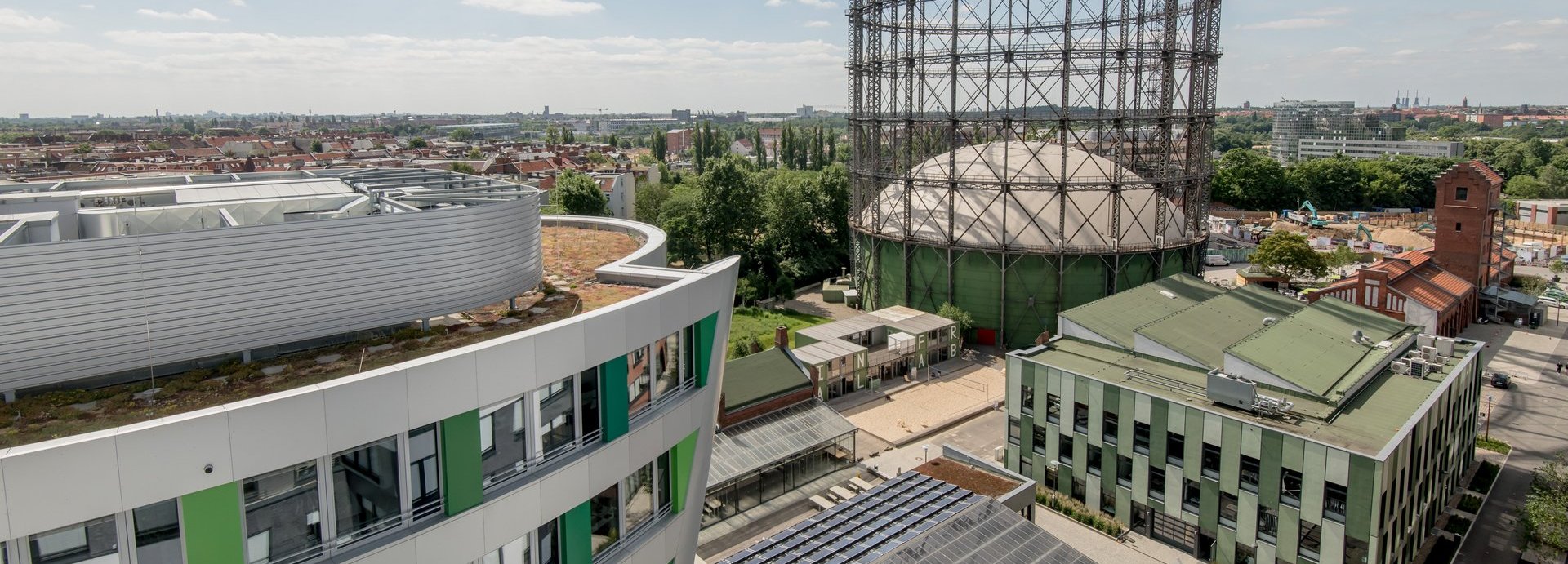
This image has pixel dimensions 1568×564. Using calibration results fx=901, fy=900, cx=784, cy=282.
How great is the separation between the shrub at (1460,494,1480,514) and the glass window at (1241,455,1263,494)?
9.83 metres

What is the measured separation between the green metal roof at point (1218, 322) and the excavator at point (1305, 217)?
61.0 m

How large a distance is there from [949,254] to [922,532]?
26509 millimetres

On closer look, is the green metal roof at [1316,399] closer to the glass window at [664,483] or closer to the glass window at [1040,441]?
the glass window at [1040,441]

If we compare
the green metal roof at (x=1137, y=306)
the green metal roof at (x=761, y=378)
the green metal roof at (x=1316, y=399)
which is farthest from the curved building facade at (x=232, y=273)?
the green metal roof at (x=1137, y=306)

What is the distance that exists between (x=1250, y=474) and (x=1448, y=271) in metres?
38.3

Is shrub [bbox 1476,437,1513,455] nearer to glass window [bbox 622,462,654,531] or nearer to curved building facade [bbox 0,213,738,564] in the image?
curved building facade [bbox 0,213,738,564]

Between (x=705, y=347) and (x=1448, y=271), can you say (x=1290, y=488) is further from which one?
(x=1448, y=271)

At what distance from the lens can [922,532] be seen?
18.9 m

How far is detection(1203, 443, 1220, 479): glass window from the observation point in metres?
22.7

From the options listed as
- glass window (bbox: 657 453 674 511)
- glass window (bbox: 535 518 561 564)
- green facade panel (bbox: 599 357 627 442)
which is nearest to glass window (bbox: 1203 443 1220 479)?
glass window (bbox: 657 453 674 511)

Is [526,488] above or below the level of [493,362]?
below

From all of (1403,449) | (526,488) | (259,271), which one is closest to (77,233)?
(259,271)

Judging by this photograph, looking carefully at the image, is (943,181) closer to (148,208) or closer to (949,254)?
(949,254)

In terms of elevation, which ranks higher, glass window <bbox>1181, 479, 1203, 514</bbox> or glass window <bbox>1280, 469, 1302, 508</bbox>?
glass window <bbox>1280, 469, 1302, 508</bbox>
